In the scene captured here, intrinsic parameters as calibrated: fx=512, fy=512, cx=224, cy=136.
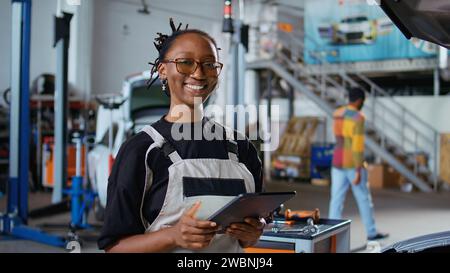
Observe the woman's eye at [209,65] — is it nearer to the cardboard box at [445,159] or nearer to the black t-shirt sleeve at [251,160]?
the black t-shirt sleeve at [251,160]

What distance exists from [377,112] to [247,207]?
35.5ft

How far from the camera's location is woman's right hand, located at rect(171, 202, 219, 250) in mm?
1090

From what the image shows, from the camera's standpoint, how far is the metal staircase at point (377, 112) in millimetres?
9844

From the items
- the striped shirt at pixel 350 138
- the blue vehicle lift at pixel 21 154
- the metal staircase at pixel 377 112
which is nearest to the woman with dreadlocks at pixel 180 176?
the striped shirt at pixel 350 138

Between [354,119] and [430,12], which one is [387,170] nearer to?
[354,119]

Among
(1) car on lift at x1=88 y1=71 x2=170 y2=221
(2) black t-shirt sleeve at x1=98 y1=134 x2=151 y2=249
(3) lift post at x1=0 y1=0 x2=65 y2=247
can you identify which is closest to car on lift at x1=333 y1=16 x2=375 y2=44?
(1) car on lift at x1=88 y1=71 x2=170 y2=221

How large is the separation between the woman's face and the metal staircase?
8957 mm

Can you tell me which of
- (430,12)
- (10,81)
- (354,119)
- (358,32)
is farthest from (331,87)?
(430,12)

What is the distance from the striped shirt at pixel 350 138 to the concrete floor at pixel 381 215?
0.62 metres

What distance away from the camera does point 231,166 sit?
1.25 m

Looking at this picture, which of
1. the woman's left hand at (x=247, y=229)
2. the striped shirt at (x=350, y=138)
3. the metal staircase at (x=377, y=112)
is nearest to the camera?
the woman's left hand at (x=247, y=229)

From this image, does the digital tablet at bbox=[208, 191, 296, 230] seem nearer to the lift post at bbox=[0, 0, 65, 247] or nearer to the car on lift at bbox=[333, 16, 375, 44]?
the lift post at bbox=[0, 0, 65, 247]

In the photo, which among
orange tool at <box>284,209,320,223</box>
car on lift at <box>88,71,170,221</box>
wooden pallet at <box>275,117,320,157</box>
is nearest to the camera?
orange tool at <box>284,209,320,223</box>
